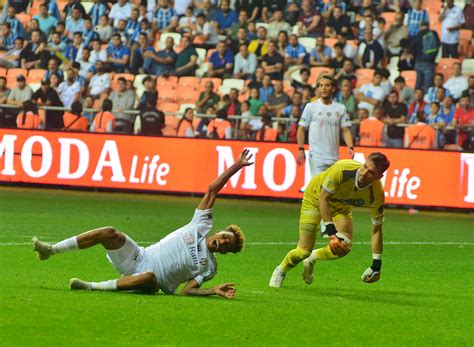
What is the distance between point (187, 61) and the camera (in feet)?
96.9

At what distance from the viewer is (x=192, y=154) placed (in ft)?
83.5

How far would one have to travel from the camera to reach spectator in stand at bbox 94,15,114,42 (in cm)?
3091

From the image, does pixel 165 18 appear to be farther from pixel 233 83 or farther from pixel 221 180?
pixel 221 180

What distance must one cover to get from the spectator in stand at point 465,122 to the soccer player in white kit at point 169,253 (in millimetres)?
13604

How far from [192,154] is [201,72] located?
15.5ft

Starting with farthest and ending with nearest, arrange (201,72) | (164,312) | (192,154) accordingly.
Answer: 1. (201,72)
2. (192,154)
3. (164,312)

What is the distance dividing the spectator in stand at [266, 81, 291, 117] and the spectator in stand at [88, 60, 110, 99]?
13.2 ft

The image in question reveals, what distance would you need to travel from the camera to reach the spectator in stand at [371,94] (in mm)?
26562

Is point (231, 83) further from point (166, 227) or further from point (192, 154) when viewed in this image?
point (166, 227)

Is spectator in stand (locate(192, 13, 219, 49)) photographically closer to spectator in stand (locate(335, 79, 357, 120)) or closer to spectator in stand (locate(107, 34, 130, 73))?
spectator in stand (locate(107, 34, 130, 73))

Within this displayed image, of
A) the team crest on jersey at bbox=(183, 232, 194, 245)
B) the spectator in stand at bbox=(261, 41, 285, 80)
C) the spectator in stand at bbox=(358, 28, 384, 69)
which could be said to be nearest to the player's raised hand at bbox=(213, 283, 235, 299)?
the team crest on jersey at bbox=(183, 232, 194, 245)

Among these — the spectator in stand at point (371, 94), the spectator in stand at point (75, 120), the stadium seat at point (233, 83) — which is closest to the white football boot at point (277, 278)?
the spectator in stand at point (371, 94)

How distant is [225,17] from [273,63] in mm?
2396

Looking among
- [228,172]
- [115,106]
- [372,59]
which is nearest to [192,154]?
[115,106]
